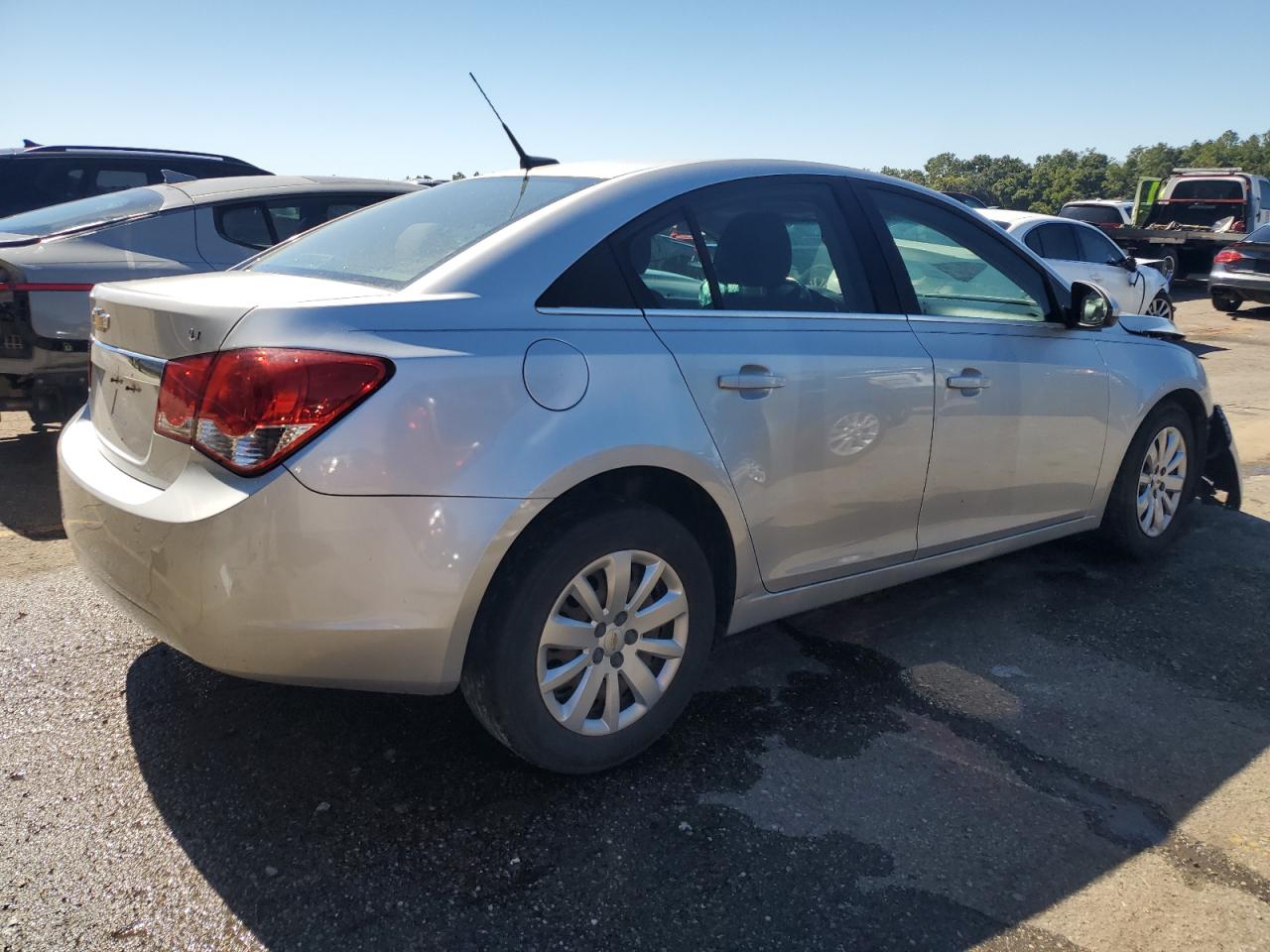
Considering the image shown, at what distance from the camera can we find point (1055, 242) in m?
11.1

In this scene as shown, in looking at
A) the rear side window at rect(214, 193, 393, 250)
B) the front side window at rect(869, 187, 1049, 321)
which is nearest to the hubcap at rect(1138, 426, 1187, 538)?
the front side window at rect(869, 187, 1049, 321)

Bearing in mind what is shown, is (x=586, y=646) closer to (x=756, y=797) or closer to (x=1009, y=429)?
(x=756, y=797)

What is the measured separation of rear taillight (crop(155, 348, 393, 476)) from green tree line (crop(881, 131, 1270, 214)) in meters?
64.4

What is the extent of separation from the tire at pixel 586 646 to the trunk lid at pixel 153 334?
2.67ft

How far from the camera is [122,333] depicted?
9.10 ft

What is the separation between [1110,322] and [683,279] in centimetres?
214

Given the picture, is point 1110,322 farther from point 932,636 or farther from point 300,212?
point 300,212

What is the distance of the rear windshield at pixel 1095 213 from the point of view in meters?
18.6

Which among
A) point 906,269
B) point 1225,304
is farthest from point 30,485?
point 1225,304

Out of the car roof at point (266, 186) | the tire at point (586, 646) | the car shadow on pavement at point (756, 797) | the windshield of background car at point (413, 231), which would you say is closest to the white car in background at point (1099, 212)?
the car roof at point (266, 186)

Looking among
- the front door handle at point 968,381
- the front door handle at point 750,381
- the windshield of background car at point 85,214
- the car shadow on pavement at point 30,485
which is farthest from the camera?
the windshield of background car at point 85,214

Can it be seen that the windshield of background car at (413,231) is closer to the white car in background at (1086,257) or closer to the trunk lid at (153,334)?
the trunk lid at (153,334)

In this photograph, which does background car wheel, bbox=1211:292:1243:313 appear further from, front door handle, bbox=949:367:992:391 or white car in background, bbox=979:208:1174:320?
front door handle, bbox=949:367:992:391

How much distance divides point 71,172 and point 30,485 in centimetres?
355
